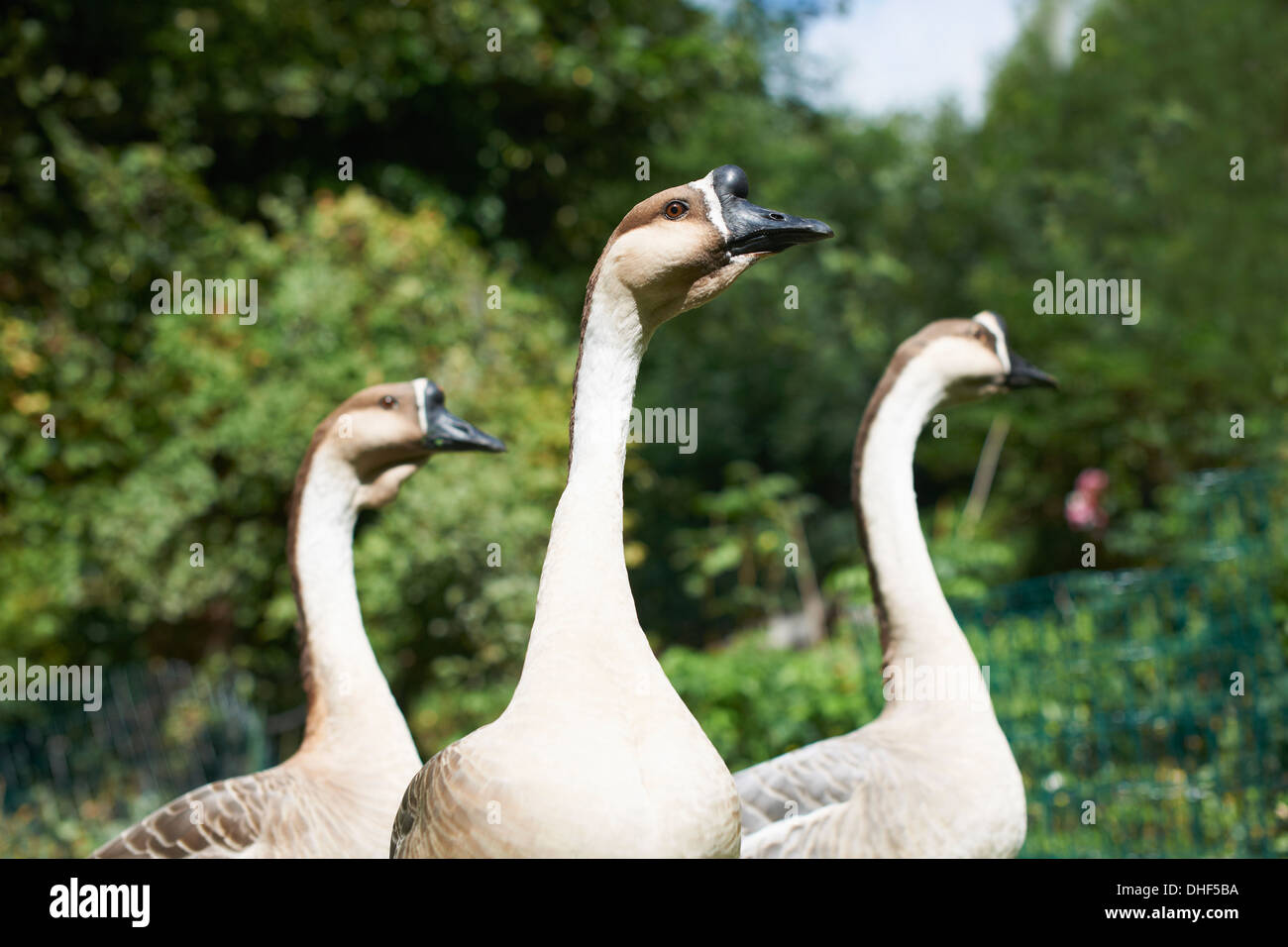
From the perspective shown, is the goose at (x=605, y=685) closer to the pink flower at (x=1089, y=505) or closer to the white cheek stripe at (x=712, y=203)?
the white cheek stripe at (x=712, y=203)

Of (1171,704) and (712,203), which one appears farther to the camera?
(1171,704)

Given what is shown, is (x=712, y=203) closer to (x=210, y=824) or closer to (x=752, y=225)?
(x=752, y=225)

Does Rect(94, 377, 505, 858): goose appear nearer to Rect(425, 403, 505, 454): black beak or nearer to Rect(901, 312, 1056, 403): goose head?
Rect(425, 403, 505, 454): black beak

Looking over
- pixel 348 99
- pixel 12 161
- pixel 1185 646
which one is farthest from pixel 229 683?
pixel 1185 646

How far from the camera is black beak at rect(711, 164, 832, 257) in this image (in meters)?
2.46

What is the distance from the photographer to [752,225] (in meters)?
2.46

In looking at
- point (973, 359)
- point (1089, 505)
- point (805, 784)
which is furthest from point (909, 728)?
point (1089, 505)

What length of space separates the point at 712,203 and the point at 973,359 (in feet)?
6.65

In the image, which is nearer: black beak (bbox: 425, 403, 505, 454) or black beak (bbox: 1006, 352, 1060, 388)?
black beak (bbox: 425, 403, 505, 454)

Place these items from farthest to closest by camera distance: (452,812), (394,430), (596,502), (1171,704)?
(1171,704), (394,430), (596,502), (452,812)

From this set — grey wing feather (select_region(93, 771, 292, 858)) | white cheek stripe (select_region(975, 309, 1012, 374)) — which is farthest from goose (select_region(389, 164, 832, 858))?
white cheek stripe (select_region(975, 309, 1012, 374))

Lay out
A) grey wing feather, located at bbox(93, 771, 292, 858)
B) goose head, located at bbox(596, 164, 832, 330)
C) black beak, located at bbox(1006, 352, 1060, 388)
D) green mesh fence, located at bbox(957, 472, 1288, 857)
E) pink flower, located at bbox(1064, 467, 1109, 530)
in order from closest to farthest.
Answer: goose head, located at bbox(596, 164, 832, 330), grey wing feather, located at bbox(93, 771, 292, 858), black beak, located at bbox(1006, 352, 1060, 388), green mesh fence, located at bbox(957, 472, 1288, 857), pink flower, located at bbox(1064, 467, 1109, 530)

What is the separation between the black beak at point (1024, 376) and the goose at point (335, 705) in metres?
1.93

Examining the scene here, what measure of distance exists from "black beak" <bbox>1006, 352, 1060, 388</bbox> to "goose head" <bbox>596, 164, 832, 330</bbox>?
2031mm
